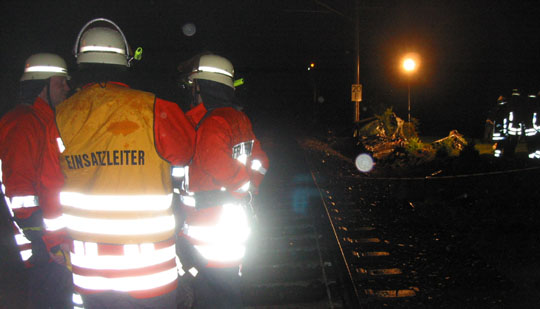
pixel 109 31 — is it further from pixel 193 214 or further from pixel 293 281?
pixel 293 281

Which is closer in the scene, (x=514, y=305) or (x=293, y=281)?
(x=514, y=305)

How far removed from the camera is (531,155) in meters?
9.45

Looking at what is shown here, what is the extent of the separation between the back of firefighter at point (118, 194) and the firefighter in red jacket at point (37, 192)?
1.48 feet

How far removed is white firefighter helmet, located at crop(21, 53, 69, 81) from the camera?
3.28 meters

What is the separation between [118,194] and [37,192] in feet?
3.71

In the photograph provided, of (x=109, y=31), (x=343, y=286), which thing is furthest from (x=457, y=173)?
(x=109, y=31)

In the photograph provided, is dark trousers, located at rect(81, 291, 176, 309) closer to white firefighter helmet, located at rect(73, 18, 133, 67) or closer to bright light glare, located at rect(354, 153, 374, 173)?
white firefighter helmet, located at rect(73, 18, 133, 67)

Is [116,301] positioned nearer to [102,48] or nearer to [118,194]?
[118,194]

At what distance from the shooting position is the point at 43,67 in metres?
3.32

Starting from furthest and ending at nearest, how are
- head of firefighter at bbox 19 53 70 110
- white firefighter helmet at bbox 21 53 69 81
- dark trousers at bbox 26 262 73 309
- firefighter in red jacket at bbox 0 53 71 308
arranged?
white firefighter helmet at bbox 21 53 69 81 < head of firefighter at bbox 19 53 70 110 < dark trousers at bbox 26 262 73 309 < firefighter in red jacket at bbox 0 53 71 308

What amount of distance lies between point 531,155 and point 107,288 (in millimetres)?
10737

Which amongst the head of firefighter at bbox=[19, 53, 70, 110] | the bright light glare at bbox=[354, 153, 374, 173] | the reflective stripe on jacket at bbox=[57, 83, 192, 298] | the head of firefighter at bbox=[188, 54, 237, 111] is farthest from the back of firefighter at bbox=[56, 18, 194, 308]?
the bright light glare at bbox=[354, 153, 374, 173]

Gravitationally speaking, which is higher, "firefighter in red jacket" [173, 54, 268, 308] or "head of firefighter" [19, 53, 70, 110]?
"head of firefighter" [19, 53, 70, 110]

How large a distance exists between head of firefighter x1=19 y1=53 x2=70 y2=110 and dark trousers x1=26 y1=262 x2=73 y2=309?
4.13 feet
